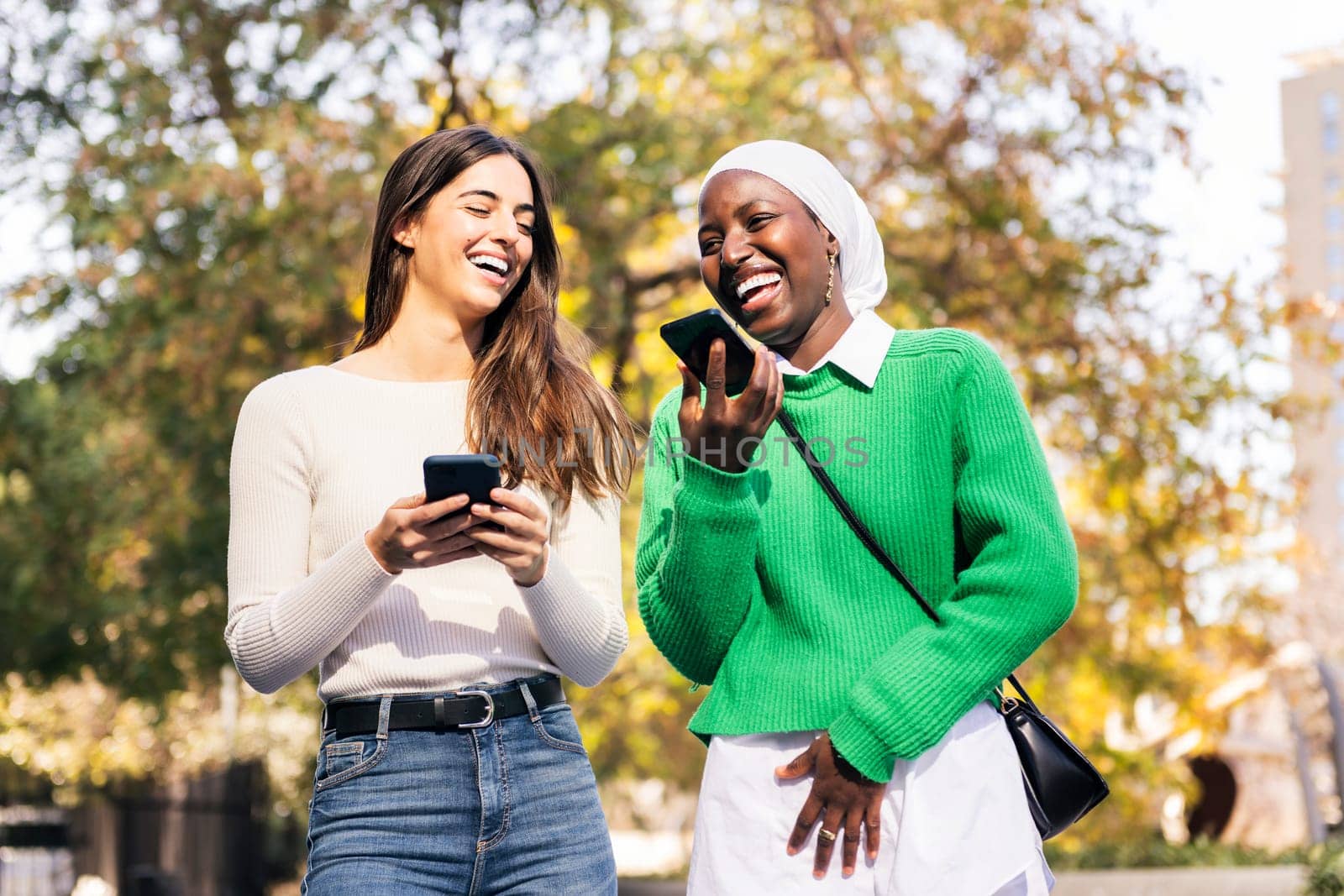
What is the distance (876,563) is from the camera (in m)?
2.56

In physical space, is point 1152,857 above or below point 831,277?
below

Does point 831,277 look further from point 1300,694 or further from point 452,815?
point 1300,694

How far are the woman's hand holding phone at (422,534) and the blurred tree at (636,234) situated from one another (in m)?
6.77

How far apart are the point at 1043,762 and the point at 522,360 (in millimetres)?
1264

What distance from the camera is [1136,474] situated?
9867mm

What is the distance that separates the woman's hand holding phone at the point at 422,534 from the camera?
7.81 ft

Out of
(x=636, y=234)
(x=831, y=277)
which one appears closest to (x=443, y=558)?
(x=831, y=277)

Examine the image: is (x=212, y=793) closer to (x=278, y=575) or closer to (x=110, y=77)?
(x=110, y=77)

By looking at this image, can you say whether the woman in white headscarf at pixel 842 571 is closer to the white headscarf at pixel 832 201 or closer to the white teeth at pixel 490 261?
the white headscarf at pixel 832 201

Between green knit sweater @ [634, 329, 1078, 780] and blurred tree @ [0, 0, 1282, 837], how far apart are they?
661 cm

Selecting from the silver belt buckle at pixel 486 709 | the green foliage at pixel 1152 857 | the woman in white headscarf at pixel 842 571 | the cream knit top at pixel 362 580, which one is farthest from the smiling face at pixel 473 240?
the green foliage at pixel 1152 857

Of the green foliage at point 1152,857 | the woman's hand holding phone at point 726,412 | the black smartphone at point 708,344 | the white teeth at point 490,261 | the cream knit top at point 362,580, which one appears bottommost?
the green foliage at point 1152,857

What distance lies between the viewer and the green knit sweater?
238 cm

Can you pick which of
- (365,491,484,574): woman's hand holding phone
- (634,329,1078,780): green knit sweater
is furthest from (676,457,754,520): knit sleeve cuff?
(365,491,484,574): woman's hand holding phone
